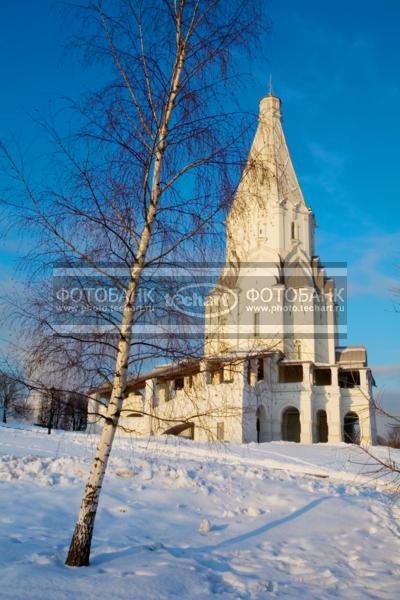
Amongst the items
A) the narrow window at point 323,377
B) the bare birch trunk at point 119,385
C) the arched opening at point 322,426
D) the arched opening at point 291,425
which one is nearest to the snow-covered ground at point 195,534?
the bare birch trunk at point 119,385

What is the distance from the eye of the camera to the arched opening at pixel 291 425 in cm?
4581

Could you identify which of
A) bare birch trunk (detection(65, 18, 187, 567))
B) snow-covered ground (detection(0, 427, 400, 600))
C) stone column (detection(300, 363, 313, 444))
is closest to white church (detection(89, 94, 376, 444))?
stone column (detection(300, 363, 313, 444))

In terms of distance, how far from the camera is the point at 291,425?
48000 millimetres

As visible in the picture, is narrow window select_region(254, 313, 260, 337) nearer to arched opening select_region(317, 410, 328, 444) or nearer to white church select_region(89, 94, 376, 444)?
white church select_region(89, 94, 376, 444)

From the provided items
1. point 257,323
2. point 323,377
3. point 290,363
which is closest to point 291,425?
point 323,377

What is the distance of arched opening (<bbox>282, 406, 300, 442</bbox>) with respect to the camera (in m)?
45.8

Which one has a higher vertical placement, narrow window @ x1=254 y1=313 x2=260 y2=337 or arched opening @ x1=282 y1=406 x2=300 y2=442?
→ narrow window @ x1=254 y1=313 x2=260 y2=337

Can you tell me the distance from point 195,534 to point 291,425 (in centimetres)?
4161

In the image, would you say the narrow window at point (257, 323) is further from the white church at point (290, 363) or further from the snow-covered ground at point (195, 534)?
the snow-covered ground at point (195, 534)

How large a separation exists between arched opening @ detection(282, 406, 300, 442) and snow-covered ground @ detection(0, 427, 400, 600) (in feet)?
107

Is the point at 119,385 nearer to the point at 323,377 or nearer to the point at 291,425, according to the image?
the point at 291,425

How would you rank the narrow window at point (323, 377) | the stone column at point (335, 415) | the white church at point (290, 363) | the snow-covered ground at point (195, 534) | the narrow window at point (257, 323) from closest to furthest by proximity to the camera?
the snow-covered ground at point (195, 534)
the white church at point (290, 363)
the stone column at point (335, 415)
the narrow window at point (257, 323)
the narrow window at point (323, 377)

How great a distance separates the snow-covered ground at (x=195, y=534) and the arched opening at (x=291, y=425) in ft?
107

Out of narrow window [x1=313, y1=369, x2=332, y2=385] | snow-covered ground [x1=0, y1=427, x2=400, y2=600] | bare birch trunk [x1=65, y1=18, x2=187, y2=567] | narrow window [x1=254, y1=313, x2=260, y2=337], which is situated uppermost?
narrow window [x1=254, y1=313, x2=260, y2=337]
